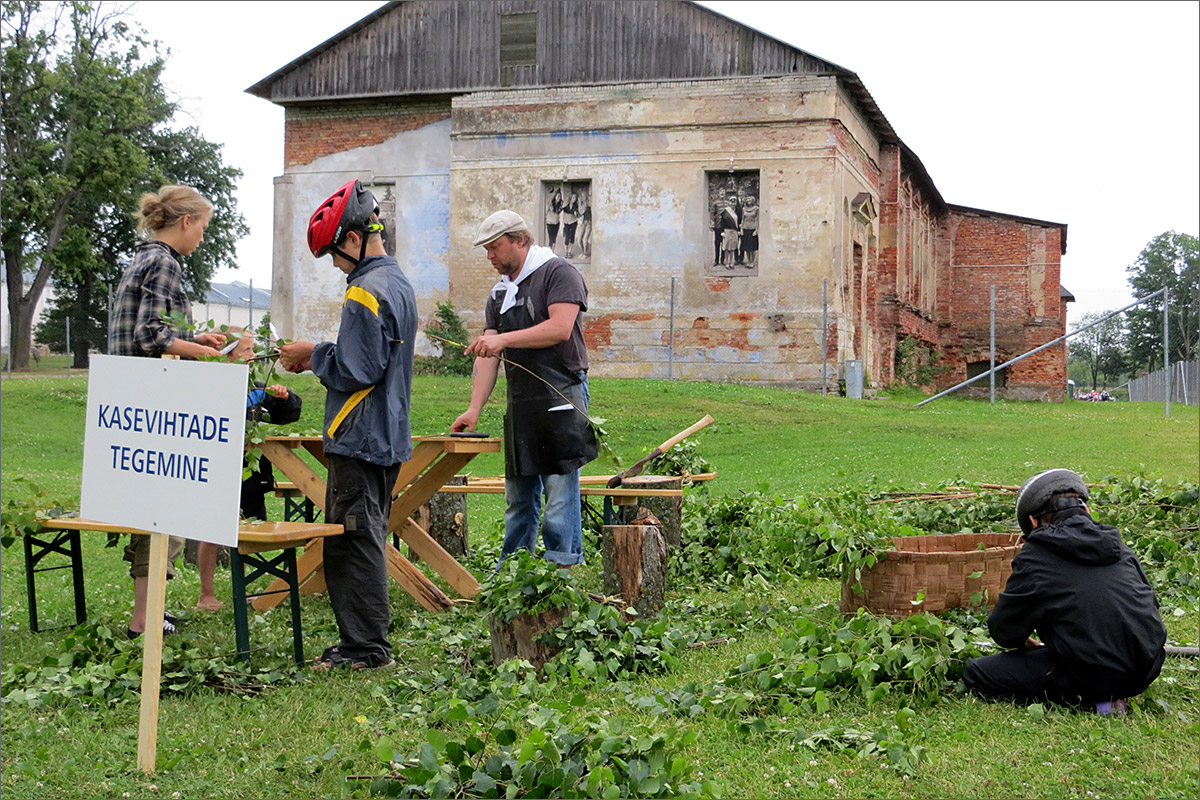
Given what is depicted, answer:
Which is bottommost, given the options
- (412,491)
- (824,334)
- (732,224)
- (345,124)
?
(412,491)

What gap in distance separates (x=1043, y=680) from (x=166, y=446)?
338 centimetres

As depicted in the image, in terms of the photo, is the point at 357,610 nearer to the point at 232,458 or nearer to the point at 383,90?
the point at 232,458

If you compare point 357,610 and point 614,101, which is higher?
point 614,101

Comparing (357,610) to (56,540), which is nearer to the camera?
(357,610)

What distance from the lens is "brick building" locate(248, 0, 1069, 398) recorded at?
2569 centimetres

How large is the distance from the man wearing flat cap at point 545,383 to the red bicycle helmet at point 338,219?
993 mm

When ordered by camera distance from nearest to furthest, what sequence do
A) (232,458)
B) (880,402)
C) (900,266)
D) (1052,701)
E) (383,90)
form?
(232,458) < (1052,701) < (880,402) < (383,90) < (900,266)

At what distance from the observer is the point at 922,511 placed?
7934 mm

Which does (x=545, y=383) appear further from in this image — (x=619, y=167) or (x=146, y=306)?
(x=619, y=167)

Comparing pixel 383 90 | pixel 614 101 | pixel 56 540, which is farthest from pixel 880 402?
pixel 56 540

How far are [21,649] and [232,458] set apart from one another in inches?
110

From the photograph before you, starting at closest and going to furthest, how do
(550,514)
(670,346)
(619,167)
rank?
(550,514) → (670,346) → (619,167)

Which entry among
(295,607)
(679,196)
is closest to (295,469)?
(295,607)

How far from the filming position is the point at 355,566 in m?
5.31
